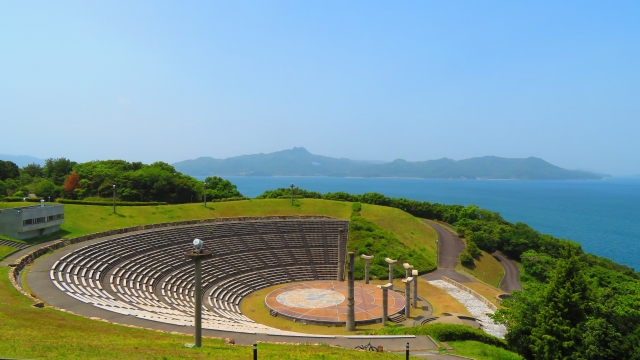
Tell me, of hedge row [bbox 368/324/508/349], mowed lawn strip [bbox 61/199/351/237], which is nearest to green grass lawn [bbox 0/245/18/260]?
mowed lawn strip [bbox 61/199/351/237]

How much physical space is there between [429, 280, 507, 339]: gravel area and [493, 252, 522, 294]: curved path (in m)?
10.2

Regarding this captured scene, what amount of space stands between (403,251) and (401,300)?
50.5 ft

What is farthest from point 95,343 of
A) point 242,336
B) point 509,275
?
point 509,275

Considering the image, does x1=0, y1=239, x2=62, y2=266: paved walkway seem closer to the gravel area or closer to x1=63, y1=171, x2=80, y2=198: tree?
the gravel area

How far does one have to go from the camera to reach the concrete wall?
35469 mm

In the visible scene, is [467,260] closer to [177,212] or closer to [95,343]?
[177,212]

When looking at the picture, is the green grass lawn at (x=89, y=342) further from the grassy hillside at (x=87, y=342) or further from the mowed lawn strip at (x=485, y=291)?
the mowed lawn strip at (x=485, y=291)

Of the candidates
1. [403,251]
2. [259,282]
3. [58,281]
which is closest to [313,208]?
[403,251]

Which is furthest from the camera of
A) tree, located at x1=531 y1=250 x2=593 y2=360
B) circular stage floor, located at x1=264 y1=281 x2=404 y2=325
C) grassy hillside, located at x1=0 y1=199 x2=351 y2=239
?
grassy hillside, located at x1=0 y1=199 x2=351 y2=239

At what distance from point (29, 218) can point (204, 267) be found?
1706 centimetres

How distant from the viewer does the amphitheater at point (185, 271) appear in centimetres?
2252

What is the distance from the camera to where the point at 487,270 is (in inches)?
2167

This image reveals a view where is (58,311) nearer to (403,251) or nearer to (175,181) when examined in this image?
(403,251)

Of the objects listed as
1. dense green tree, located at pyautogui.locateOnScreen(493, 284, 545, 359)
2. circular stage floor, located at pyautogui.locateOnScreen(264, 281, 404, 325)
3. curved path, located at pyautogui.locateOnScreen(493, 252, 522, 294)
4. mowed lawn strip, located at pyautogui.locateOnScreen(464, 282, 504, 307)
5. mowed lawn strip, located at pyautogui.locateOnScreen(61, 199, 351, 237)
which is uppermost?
mowed lawn strip, located at pyautogui.locateOnScreen(61, 199, 351, 237)
